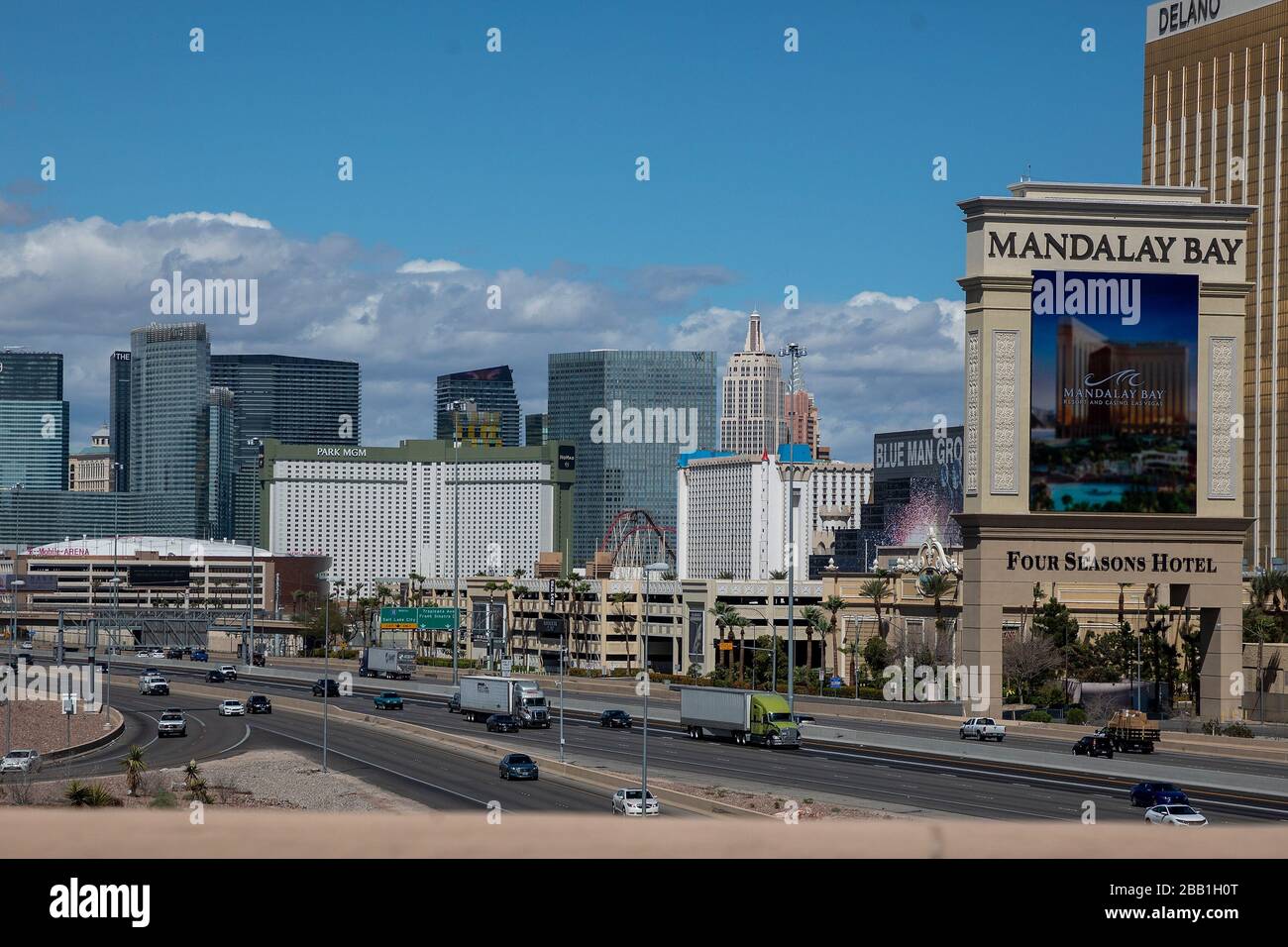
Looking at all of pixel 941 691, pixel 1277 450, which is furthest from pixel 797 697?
pixel 1277 450

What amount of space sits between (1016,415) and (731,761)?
27209mm

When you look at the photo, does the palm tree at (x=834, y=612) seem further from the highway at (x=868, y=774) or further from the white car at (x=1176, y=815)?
the white car at (x=1176, y=815)

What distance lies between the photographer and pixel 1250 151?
7185 inches

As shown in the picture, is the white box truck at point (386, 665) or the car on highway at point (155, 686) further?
the white box truck at point (386, 665)

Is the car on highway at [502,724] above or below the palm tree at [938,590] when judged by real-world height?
below

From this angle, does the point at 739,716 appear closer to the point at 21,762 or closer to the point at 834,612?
the point at 21,762

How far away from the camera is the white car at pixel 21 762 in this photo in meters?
66.2

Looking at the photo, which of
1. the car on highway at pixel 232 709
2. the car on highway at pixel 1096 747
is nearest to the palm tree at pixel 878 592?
the car on highway at pixel 232 709

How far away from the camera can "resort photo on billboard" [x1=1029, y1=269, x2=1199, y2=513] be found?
83312 millimetres

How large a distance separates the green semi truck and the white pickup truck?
834cm

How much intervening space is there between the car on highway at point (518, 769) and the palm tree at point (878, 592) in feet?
208

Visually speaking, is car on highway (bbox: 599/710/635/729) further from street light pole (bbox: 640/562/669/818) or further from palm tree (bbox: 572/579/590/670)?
palm tree (bbox: 572/579/590/670)
